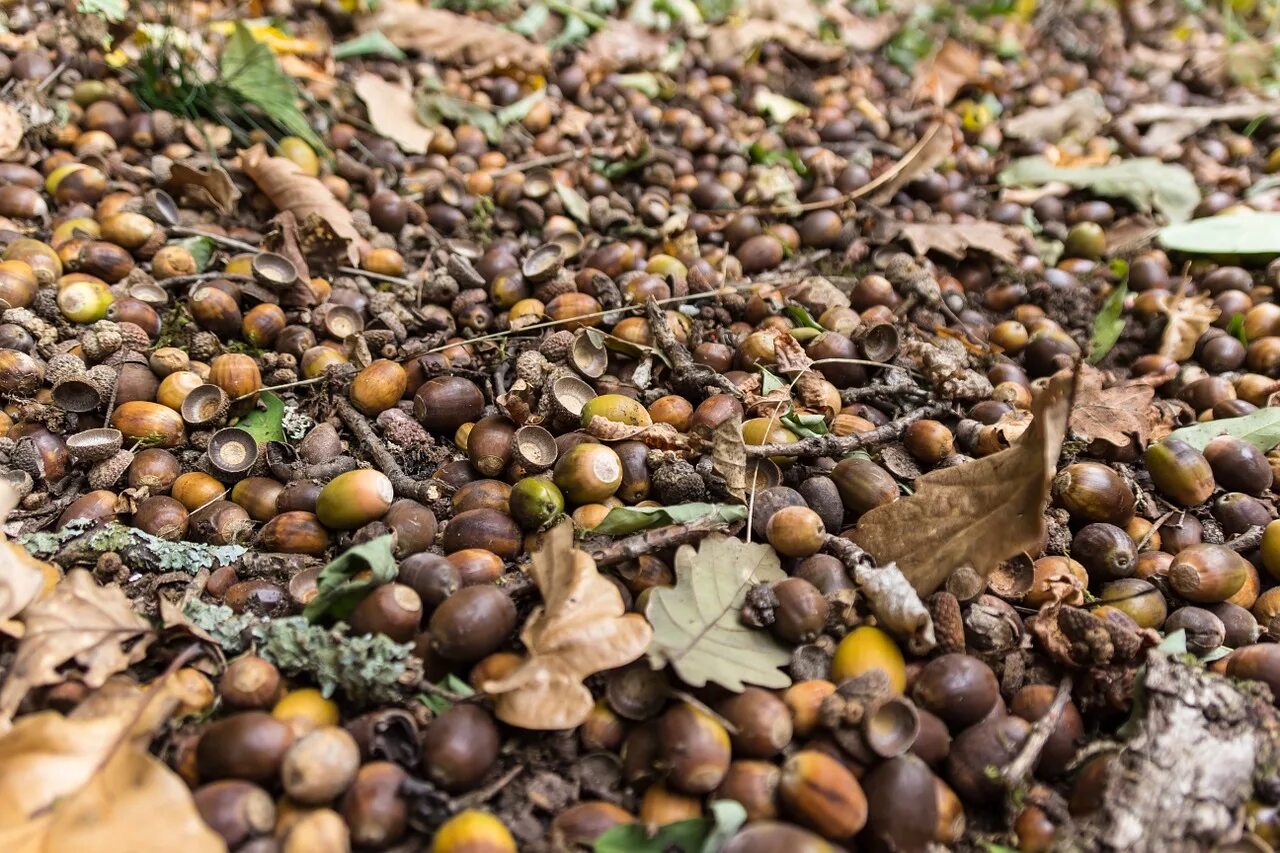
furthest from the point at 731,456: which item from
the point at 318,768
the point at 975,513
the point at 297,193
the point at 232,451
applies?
the point at 297,193

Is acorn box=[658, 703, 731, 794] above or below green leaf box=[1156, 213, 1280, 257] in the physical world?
below

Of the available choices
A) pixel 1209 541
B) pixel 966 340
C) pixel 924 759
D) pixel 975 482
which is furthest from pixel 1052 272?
pixel 924 759

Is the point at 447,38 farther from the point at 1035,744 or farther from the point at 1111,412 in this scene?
the point at 1035,744

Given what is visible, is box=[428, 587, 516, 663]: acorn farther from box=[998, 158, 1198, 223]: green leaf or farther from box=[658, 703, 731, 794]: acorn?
box=[998, 158, 1198, 223]: green leaf

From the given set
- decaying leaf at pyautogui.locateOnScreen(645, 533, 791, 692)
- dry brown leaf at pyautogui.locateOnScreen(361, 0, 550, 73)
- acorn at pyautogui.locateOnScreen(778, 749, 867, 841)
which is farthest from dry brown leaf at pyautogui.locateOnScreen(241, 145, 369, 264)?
acorn at pyautogui.locateOnScreen(778, 749, 867, 841)

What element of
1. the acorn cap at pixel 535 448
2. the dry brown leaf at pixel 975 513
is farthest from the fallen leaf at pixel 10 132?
the dry brown leaf at pixel 975 513

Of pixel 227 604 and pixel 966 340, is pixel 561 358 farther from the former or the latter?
pixel 966 340
